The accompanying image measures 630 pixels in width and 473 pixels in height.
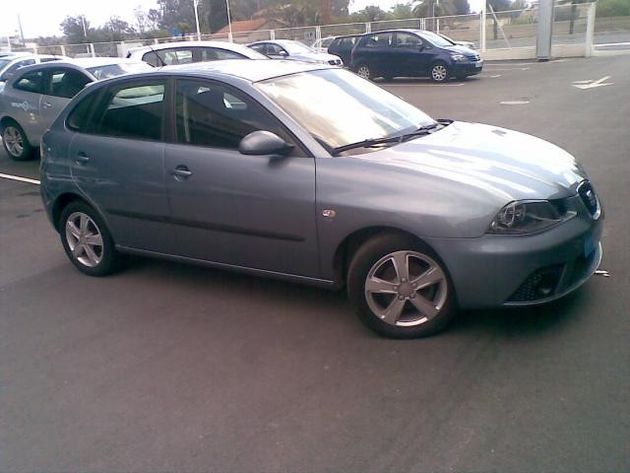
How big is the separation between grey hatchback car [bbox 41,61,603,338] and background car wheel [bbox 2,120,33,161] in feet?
19.7

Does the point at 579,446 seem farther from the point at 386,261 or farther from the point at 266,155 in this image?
the point at 266,155

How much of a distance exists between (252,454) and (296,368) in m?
0.79

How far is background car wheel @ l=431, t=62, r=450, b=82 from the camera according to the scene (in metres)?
20.2

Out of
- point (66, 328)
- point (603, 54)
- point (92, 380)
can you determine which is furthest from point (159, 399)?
point (603, 54)

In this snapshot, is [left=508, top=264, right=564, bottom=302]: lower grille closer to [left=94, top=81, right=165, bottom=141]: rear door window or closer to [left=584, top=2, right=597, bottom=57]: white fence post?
[left=94, top=81, right=165, bottom=141]: rear door window

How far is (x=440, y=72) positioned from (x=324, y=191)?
57.3 ft

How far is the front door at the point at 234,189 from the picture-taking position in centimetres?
417

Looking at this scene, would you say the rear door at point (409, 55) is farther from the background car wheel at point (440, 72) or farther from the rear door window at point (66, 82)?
the rear door window at point (66, 82)

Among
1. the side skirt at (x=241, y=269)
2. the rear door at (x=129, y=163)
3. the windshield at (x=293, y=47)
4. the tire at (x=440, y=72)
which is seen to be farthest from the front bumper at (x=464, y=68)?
the side skirt at (x=241, y=269)

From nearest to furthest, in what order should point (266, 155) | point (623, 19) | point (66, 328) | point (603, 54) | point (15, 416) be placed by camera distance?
1. point (15, 416)
2. point (266, 155)
3. point (66, 328)
4. point (603, 54)
5. point (623, 19)

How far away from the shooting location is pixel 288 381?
142 inches

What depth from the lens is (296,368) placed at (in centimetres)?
375

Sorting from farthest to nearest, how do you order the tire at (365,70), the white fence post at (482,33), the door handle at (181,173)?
1. the white fence post at (482,33)
2. the tire at (365,70)
3. the door handle at (181,173)

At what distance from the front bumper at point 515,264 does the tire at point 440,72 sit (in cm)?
1727
